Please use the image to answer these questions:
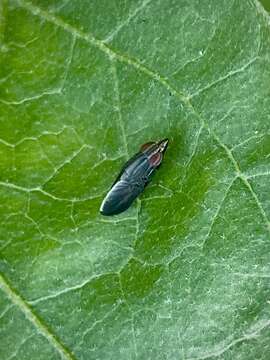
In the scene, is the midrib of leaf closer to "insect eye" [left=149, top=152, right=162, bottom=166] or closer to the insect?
the insect

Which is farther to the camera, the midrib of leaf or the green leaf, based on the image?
the midrib of leaf

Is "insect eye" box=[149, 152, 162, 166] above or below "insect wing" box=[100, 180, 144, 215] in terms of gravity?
above

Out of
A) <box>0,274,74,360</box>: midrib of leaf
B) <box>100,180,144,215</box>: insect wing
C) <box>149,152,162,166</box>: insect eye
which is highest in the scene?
<box>149,152,162,166</box>: insect eye

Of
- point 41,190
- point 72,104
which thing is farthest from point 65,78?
point 41,190

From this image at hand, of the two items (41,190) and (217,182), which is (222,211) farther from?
(41,190)

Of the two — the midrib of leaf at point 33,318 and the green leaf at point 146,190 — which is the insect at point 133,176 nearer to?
the green leaf at point 146,190

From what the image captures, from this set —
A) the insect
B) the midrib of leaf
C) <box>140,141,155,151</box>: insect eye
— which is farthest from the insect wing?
the midrib of leaf
